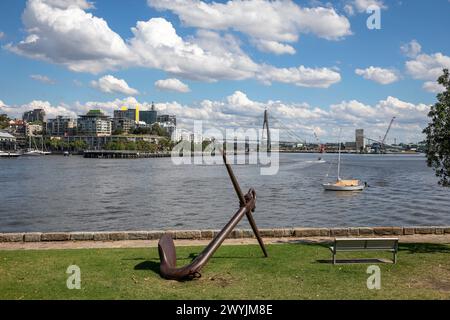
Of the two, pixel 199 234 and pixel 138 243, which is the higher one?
pixel 199 234

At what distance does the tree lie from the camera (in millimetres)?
13672

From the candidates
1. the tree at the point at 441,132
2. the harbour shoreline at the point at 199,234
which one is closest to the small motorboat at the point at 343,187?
the harbour shoreline at the point at 199,234

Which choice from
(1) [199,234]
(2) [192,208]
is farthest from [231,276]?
(2) [192,208]

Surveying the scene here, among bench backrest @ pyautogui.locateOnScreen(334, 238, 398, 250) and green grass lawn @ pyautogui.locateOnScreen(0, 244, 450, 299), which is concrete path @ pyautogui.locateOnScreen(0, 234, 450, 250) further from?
bench backrest @ pyautogui.locateOnScreen(334, 238, 398, 250)

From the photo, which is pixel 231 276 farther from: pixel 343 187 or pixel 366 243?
pixel 343 187

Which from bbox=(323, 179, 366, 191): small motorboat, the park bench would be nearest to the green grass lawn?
the park bench

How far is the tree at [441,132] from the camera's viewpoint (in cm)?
1367

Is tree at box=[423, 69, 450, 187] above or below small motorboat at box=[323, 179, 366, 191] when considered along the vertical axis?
above

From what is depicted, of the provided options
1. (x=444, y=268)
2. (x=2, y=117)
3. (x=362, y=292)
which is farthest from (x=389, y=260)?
(x=2, y=117)

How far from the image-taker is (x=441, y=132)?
13.8m

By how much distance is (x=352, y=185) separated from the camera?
190ft

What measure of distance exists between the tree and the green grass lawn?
2.70m

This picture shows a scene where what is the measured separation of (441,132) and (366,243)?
4752mm
